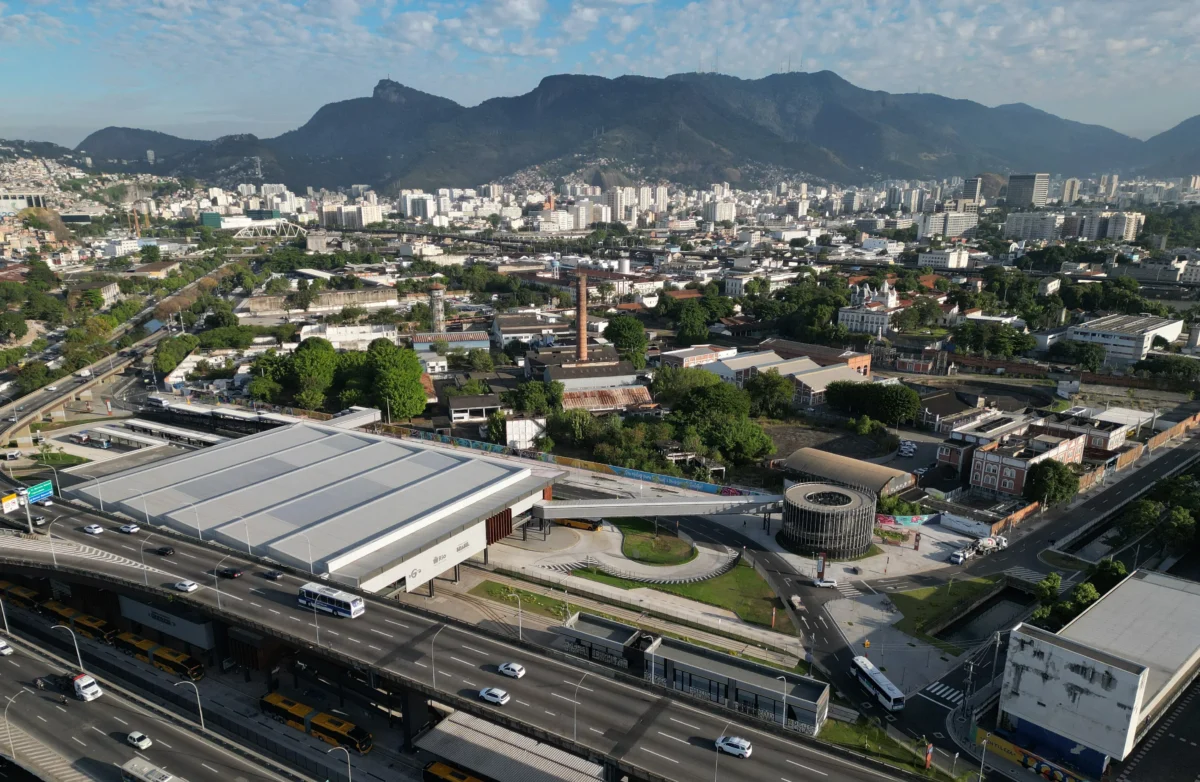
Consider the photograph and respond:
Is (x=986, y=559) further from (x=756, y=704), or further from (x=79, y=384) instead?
(x=79, y=384)

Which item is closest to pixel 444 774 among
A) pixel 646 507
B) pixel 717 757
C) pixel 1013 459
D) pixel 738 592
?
pixel 717 757

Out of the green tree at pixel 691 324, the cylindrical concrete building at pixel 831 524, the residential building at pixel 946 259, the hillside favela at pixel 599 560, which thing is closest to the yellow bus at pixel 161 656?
the hillside favela at pixel 599 560

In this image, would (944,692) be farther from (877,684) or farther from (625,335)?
(625,335)

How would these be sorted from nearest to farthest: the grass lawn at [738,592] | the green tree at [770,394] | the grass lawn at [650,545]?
the grass lawn at [738,592] → the grass lawn at [650,545] → the green tree at [770,394]

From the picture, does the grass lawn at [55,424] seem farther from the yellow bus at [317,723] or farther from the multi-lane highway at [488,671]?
the yellow bus at [317,723]

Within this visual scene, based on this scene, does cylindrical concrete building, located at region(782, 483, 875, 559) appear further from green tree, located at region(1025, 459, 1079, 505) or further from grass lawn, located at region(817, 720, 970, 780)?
grass lawn, located at region(817, 720, 970, 780)

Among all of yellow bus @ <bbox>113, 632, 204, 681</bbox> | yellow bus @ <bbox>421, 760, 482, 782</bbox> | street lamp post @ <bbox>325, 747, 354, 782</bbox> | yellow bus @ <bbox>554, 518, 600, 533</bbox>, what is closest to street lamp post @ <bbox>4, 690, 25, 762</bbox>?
yellow bus @ <bbox>113, 632, 204, 681</bbox>
